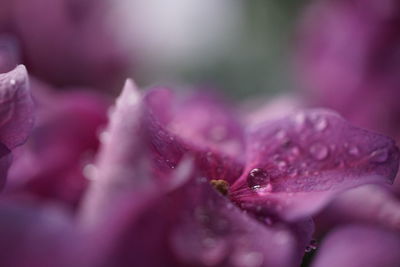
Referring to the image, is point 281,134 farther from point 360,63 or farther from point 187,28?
point 187,28

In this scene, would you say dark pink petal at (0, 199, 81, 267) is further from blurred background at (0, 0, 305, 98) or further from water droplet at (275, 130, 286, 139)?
blurred background at (0, 0, 305, 98)

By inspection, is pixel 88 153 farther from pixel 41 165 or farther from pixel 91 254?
pixel 91 254

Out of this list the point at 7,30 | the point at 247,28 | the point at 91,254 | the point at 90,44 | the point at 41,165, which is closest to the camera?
the point at 91,254

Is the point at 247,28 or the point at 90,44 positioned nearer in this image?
the point at 90,44

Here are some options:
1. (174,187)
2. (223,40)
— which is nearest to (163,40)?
(223,40)

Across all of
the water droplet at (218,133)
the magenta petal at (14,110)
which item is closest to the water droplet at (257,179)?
the magenta petal at (14,110)

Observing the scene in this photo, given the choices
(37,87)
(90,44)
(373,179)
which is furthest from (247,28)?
(373,179)

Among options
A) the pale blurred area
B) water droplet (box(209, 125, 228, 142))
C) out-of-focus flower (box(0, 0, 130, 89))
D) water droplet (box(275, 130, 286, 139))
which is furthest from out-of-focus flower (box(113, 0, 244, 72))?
water droplet (box(275, 130, 286, 139))
